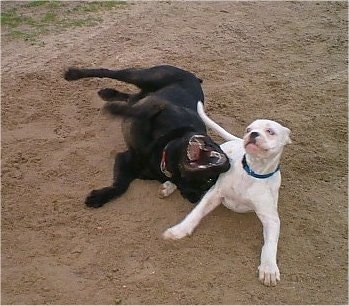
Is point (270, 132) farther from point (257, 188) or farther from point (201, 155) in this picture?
point (201, 155)

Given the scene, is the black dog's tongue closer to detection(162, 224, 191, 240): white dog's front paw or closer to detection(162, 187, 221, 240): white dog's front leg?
detection(162, 187, 221, 240): white dog's front leg

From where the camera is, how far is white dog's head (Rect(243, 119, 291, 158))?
3.92m

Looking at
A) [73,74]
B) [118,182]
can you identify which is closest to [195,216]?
[118,182]

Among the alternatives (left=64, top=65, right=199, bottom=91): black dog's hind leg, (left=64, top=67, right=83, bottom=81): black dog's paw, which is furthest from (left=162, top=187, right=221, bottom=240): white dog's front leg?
(left=64, top=67, right=83, bottom=81): black dog's paw

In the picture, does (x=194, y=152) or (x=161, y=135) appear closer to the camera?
(x=194, y=152)

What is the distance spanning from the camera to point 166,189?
4.47 m

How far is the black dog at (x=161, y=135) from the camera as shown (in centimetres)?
423

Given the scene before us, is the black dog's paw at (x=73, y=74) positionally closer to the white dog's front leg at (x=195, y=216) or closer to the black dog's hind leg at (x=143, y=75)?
the black dog's hind leg at (x=143, y=75)

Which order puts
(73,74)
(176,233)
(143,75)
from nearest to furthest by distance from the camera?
(176,233) < (143,75) < (73,74)

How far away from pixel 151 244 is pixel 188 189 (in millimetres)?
Result: 526

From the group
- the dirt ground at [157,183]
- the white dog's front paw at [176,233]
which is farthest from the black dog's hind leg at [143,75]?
the white dog's front paw at [176,233]

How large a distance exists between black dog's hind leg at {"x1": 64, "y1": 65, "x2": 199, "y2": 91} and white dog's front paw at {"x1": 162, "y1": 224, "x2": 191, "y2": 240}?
1484 millimetres

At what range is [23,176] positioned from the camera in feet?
14.6

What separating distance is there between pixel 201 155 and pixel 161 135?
1.62 ft
